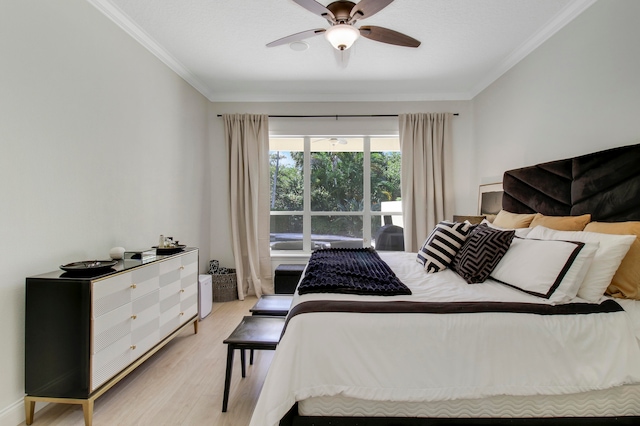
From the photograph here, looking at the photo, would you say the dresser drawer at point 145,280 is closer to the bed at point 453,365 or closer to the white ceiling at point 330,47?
the bed at point 453,365

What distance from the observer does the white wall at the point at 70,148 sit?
5.40ft

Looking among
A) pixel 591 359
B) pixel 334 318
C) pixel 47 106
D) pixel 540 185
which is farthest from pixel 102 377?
pixel 540 185

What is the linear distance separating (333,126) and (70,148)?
9.87 ft

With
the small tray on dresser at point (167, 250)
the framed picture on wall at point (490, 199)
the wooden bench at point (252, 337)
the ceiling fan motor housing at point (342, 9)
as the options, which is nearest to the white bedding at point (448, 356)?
the wooden bench at point (252, 337)

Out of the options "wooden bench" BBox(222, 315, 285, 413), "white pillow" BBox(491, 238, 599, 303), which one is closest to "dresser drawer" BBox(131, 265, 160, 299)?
"wooden bench" BBox(222, 315, 285, 413)

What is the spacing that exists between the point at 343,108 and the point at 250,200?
1842 mm

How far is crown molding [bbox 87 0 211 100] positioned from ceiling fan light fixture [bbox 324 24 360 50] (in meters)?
1.75

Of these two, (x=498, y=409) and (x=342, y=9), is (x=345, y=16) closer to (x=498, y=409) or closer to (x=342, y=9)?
(x=342, y=9)

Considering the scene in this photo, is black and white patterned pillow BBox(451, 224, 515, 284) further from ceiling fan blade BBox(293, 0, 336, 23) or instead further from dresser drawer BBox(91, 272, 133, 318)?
dresser drawer BBox(91, 272, 133, 318)

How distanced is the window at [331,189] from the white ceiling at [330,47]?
27.5 inches

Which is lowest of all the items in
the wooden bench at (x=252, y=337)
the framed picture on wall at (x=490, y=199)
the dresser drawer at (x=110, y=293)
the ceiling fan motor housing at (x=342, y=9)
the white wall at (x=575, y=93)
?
the wooden bench at (x=252, y=337)

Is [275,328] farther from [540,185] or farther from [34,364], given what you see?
[540,185]

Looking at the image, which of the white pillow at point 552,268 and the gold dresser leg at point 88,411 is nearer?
the white pillow at point 552,268

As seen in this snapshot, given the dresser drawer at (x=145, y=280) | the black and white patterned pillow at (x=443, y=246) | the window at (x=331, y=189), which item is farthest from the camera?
the window at (x=331, y=189)
